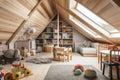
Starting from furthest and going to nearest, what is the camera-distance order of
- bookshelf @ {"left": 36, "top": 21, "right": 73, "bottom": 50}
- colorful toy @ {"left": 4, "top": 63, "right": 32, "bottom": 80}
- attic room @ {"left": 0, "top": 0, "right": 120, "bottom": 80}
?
1. bookshelf @ {"left": 36, "top": 21, "right": 73, "bottom": 50}
2. attic room @ {"left": 0, "top": 0, "right": 120, "bottom": 80}
3. colorful toy @ {"left": 4, "top": 63, "right": 32, "bottom": 80}

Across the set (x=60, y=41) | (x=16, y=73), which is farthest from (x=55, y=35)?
(x=16, y=73)

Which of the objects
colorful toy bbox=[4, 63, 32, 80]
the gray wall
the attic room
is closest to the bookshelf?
the attic room

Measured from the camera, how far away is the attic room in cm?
352

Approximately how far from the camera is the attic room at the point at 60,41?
3516 millimetres

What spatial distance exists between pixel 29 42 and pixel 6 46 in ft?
4.99

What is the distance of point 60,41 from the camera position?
32.1ft

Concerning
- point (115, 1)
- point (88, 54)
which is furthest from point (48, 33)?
point (115, 1)

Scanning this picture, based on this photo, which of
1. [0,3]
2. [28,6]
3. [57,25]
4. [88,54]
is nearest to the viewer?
[0,3]

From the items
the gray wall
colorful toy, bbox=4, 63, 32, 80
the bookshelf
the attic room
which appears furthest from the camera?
the gray wall

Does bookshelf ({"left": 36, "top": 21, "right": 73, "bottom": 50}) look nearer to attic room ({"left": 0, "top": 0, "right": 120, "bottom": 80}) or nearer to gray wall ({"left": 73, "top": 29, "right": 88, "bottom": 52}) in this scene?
attic room ({"left": 0, "top": 0, "right": 120, "bottom": 80})

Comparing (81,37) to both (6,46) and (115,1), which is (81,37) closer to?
(6,46)

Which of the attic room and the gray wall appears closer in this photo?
the attic room

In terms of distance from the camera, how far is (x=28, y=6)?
525cm

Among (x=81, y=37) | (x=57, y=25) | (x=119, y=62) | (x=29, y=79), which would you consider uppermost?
(x=57, y=25)
